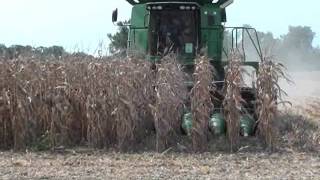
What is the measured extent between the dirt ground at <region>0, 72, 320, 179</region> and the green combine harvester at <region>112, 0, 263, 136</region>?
2.74 metres

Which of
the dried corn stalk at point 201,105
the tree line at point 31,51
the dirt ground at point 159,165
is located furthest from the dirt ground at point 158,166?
the tree line at point 31,51

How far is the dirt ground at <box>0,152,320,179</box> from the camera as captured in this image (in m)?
7.42

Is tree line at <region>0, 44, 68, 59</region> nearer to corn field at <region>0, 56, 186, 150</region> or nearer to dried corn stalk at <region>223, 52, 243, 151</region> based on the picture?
corn field at <region>0, 56, 186, 150</region>

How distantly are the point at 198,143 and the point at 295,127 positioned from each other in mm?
2149

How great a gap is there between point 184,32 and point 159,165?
4.97m

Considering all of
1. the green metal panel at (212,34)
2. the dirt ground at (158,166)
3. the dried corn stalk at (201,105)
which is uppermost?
the green metal panel at (212,34)

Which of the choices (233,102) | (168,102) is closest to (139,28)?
(168,102)

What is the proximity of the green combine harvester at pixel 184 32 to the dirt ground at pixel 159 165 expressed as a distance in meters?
2.74

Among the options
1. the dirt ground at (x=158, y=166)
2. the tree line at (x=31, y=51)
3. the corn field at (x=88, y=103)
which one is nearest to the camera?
the dirt ground at (x=158, y=166)

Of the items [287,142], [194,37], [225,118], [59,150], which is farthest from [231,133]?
[194,37]

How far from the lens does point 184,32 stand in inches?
497

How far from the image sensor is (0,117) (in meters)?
9.92

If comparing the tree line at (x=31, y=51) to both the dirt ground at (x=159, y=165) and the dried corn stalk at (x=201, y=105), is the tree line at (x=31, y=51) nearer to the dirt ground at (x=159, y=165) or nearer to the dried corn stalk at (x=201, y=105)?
the dirt ground at (x=159, y=165)

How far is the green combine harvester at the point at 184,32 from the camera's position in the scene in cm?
1215
